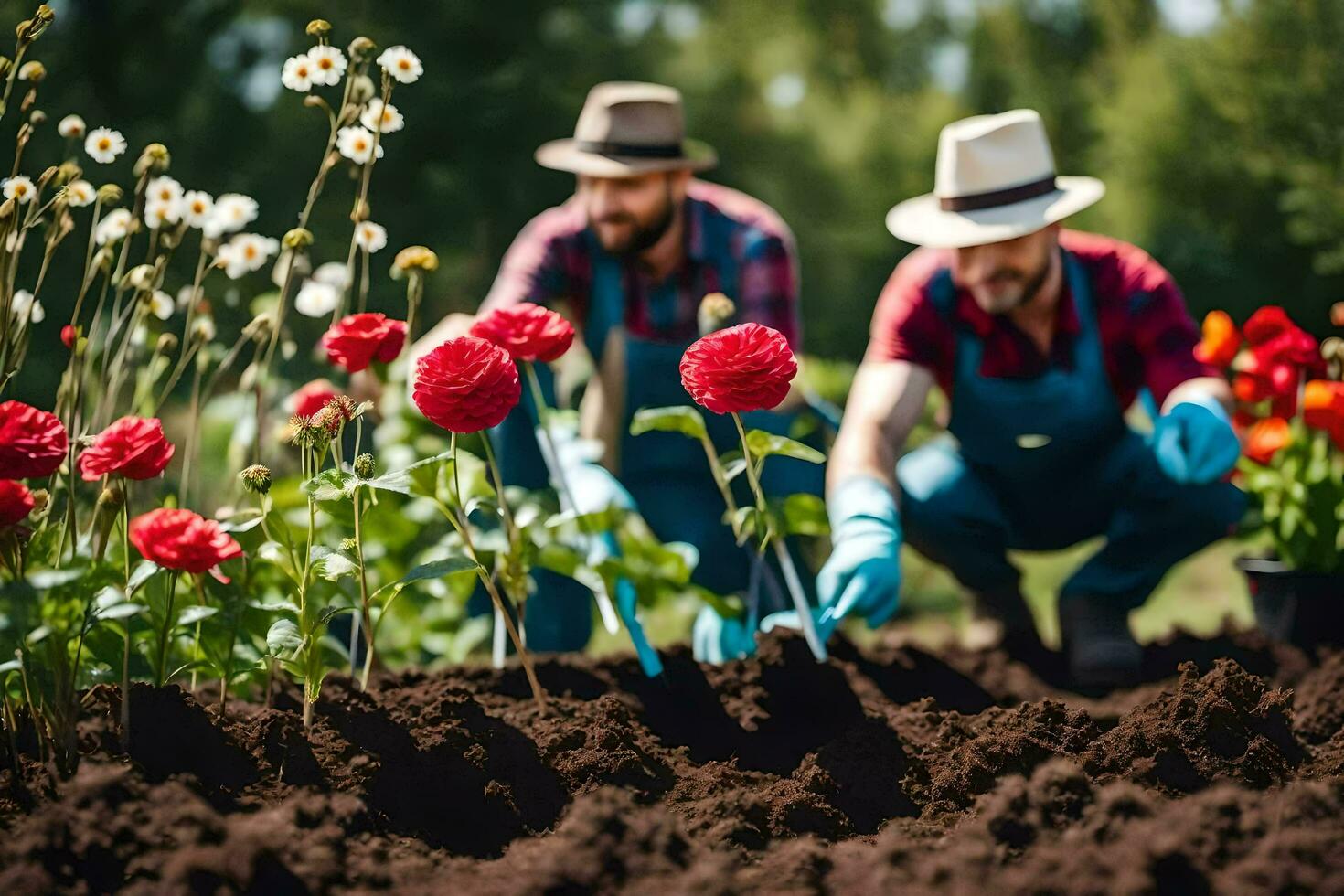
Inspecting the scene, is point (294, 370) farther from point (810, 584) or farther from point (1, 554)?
point (1, 554)

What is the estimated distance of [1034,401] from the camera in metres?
2.59

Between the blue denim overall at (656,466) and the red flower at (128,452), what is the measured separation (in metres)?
1.02

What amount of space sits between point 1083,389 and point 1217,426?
30cm

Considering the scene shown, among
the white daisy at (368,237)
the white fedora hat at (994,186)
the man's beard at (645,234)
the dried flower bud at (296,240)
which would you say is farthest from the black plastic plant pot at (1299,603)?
the dried flower bud at (296,240)

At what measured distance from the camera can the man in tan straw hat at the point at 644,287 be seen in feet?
8.85

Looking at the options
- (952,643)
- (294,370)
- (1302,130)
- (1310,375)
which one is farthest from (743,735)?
(294,370)

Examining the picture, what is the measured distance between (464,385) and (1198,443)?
1380mm

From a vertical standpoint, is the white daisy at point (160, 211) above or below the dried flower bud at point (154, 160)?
below

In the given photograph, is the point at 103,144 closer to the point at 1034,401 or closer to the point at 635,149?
the point at 635,149

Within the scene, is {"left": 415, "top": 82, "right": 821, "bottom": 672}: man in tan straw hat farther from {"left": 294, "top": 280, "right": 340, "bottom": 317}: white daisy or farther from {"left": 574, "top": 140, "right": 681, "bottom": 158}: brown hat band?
{"left": 294, "top": 280, "right": 340, "bottom": 317}: white daisy

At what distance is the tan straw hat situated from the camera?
104 inches

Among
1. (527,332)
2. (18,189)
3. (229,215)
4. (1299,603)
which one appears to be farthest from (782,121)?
(18,189)

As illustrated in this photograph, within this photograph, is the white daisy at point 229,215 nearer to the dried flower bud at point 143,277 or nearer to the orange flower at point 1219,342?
the dried flower bud at point 143,277

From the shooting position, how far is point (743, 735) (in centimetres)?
200
